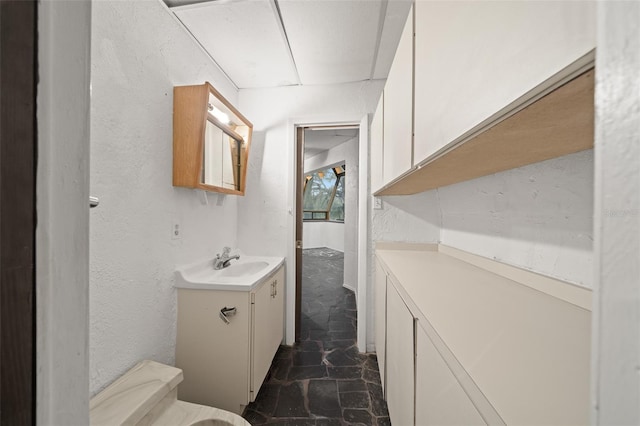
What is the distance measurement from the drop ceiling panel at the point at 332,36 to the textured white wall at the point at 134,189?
0.76m

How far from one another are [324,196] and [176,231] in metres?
6.11

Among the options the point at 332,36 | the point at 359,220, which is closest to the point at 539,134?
the point at 332,36

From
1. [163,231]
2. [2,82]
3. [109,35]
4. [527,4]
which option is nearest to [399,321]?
[527,4]

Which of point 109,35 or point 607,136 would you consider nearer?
point 607,136

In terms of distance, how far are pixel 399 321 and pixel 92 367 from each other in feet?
4.35

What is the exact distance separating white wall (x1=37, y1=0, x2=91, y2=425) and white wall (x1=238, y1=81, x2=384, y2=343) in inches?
73.2

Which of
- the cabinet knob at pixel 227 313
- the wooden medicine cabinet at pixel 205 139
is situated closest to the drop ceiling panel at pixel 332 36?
the wooden medicine cabinet at pixel 205 139

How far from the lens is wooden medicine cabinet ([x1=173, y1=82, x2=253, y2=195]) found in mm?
1426

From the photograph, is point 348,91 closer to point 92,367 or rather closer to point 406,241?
point 406,241

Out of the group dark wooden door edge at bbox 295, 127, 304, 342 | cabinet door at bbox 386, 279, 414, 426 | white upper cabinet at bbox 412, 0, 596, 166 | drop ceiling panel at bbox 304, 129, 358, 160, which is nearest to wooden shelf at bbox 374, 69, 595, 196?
white upper cabinet at bbox 412, 0, 596, 166

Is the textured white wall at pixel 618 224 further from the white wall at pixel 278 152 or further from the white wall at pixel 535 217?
the white wall at pixel 278 152

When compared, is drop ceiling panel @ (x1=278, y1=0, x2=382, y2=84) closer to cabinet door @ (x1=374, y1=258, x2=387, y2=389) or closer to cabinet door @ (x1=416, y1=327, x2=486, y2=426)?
cabinet door @ (x1=374, y1=258, x2=387, y2=389)

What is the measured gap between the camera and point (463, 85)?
21.7 inches

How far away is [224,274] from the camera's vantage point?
1.82 metres
